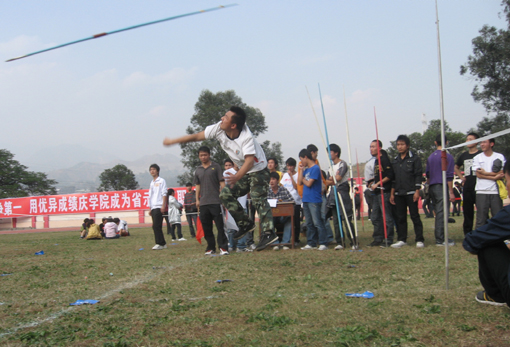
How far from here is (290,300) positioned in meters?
3.82

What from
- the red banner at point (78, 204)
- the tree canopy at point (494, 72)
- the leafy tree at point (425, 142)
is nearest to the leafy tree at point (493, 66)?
the tree canopy at point (494, 72)

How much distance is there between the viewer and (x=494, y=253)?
3.27 meters

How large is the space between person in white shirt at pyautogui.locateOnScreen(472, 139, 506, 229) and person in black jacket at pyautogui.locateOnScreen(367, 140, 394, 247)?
147 cm

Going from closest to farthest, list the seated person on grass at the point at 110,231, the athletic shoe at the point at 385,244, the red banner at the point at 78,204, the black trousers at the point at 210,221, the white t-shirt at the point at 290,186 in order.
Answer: the athletic shoe at the point at 385,244
the black trousers at the point at 210,221
the white t-shirt at the point at 290,186
the seated person on grass at the point at 110,231
the red banner at the point at 78,204

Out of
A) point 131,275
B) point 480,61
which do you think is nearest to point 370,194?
point 131,275

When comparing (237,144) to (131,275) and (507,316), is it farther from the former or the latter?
(507,316)

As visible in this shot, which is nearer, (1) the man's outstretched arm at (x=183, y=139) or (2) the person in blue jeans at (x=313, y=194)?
(1) the man's outstretched arm at (x=183, y=139)

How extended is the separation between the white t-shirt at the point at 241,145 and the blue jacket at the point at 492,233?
3.34 m

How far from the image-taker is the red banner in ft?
94.6

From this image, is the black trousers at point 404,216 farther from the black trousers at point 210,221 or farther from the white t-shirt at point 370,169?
the black trousers at point 210,221

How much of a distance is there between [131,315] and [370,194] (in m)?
6.66

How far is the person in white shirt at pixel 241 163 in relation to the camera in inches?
242

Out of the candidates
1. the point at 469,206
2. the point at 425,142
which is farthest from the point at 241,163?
the point at 425,142

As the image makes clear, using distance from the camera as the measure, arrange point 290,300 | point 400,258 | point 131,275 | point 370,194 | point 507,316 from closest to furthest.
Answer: point 507,316 < point 290,300 < point 131,275 < point 400,258 < point 370,194
